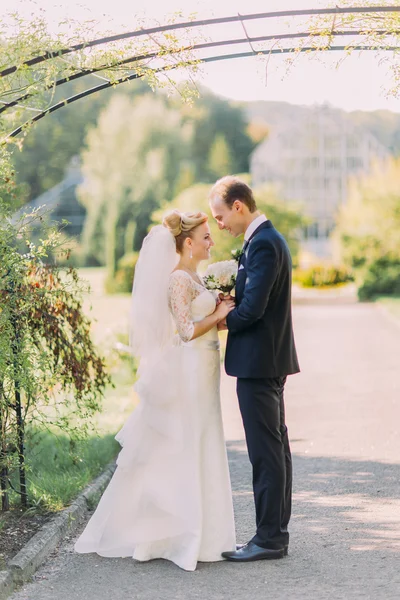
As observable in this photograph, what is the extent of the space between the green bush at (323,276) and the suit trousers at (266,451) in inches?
1347

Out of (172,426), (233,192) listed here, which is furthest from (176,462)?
(233,192)

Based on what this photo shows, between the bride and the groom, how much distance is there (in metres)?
0.18

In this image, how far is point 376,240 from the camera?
3509 centimetres

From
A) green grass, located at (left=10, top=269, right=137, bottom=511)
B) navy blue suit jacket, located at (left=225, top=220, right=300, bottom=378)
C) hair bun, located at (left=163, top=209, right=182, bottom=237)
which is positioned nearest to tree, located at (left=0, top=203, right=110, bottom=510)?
green grass, located at (left=10, top=269, right=137, bottom=511)

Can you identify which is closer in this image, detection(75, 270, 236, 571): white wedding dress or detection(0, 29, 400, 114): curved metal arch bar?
detection(75, 270, 236, 571): white wedding dress

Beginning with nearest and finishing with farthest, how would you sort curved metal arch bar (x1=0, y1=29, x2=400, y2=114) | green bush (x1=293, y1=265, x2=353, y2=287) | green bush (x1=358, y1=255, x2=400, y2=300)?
curved metal arch bar (x1=0, y1=29, x2=400, y2=114) < green bush (x1=358, y1=255, x2=400, y2=300) < green bush (x1=293, y1=265, x2=353, y2=287)

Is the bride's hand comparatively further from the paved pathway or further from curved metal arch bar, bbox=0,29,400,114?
curved metal arch bar, bbox=0,29,400,114

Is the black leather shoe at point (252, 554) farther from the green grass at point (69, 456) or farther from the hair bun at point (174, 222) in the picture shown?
the hair bun at point (174, 222)

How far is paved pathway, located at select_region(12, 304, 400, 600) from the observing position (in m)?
4.84

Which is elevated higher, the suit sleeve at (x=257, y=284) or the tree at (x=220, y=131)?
the tree at (x=220, y=131)

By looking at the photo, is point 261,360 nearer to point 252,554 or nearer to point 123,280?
point 252,554

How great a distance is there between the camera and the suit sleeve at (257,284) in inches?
200

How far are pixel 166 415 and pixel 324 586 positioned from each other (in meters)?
1.34

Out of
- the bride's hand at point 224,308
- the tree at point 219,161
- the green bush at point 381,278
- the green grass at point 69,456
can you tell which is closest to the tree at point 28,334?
the green grass at point 69,456
